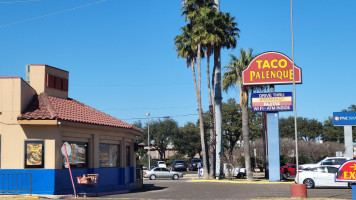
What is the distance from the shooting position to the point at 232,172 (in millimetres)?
38844

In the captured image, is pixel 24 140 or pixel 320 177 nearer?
pixel 24 140

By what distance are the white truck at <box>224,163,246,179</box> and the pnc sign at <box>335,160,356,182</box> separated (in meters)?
19.9

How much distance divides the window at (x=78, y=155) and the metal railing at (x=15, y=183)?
1857 millimetres

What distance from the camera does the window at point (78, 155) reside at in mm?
22514

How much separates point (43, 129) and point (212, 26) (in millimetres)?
19784

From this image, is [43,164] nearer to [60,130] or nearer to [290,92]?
[60,130]

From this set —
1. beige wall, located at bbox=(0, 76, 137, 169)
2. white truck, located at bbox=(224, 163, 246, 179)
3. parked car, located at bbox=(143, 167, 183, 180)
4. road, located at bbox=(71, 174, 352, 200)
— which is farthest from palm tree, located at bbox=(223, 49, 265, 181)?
beige wall, located at bbox=(0, 76, 137, 169)

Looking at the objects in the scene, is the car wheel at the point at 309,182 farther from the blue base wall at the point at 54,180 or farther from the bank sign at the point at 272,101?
the blue base wall at the point at 54,180

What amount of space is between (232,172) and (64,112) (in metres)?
19.9

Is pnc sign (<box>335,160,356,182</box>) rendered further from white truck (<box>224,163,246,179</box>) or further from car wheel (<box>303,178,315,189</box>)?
white truck (<box>224,163,246,179</box>)

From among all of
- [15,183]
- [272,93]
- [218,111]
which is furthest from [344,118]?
[15,183]

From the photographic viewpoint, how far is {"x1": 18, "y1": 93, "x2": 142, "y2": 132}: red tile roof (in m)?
21.2

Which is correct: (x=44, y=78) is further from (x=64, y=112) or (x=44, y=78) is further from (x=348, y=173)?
(x=348, y=173)

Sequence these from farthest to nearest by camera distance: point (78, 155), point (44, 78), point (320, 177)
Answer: point (320, 177), point (44, 78), point (78, 155)
